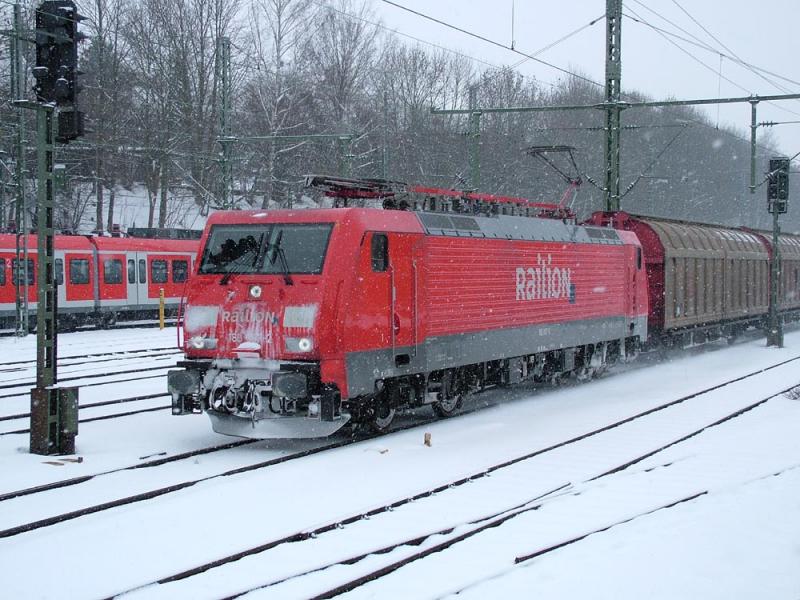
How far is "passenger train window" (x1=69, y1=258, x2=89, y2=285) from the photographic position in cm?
2817

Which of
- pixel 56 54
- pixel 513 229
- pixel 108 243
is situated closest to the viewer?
pixel 56 54

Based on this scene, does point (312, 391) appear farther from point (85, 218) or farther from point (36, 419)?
point (85, 218)

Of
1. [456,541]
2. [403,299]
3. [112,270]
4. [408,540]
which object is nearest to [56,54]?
[403,299]

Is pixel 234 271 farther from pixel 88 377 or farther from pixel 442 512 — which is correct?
pixel 88 377

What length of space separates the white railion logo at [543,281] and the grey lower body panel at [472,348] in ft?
1.73

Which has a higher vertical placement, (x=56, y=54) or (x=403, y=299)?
(x=56, y=54)

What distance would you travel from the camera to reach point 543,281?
50.9ft

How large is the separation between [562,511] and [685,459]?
9.25ft

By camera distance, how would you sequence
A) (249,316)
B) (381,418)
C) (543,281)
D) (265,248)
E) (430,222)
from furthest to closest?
(543,281)
(430,222)
(381,418)
(265,248)
(249,316)

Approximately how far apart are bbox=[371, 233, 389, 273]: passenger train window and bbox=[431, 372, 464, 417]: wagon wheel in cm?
241

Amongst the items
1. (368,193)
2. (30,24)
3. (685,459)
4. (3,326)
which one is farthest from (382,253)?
(30,24)

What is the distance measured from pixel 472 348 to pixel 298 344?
3.54 metres

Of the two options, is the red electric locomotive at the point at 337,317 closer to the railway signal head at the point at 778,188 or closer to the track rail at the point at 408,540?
the track rail at the point at 408,540

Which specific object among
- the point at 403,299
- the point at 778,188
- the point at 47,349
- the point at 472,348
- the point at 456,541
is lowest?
the point at 456,541
